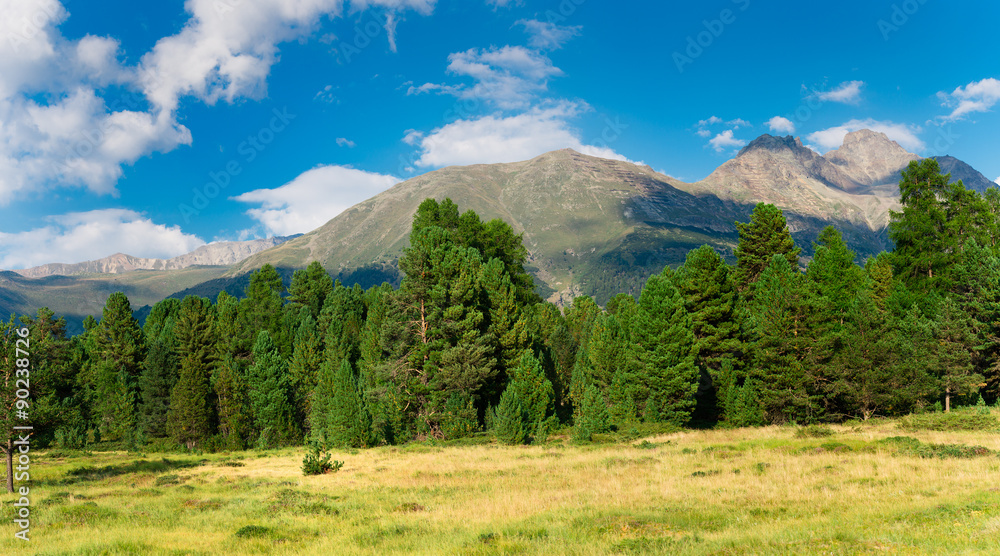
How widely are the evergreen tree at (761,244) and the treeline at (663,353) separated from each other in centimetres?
18

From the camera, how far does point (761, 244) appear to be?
4800cm

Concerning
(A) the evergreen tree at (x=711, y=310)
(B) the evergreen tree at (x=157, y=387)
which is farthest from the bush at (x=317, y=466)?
(B) the evergreen tree at (x=157, y=387)

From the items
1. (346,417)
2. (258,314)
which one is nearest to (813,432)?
(346,417)

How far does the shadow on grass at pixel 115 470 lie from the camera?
29.5m

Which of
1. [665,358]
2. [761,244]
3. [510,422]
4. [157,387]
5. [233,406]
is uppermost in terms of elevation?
[761,244]

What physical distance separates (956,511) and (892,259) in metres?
42.2

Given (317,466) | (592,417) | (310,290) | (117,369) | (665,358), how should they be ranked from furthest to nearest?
(310,290)
(117,369)
(665,358)
(592,417)
(317,466)

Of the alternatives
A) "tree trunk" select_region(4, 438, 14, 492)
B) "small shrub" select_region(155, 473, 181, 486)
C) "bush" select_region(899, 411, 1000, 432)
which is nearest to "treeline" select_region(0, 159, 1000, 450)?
"tree trunk" select_region(4, 438, 14, 492)

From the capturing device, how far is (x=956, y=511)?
437 inches

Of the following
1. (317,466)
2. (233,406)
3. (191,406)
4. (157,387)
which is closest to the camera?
(317,466)

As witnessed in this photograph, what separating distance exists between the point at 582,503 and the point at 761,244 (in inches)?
1578

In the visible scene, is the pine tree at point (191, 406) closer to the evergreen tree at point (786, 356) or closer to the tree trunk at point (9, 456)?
the tree trunk at point (9, 456)

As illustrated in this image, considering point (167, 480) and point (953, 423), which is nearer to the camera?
point (953, 423)

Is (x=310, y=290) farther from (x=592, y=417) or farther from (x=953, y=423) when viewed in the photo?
(x=953, y=423)
